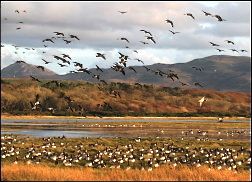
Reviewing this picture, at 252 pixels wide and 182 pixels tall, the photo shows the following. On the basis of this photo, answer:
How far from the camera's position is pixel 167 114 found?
149875 millimetres

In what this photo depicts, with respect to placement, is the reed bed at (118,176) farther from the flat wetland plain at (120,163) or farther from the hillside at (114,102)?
the hillside at (114,102)

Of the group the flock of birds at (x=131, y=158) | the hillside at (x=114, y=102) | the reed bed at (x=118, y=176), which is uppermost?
the reed bed at (x=118, y=176)

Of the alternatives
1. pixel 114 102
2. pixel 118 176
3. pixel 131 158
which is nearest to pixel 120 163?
pixel 131 158

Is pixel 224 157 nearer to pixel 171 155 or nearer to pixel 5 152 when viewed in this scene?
pixel 171 155

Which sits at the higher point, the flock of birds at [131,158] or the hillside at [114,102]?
the flock of birds at [131,158]

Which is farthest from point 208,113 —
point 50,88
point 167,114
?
point 50,88

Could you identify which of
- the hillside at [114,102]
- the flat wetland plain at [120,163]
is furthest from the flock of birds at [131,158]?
the hillside at [114,102]

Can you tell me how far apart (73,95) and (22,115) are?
51.2 m

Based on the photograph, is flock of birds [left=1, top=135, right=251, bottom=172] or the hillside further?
the hillside

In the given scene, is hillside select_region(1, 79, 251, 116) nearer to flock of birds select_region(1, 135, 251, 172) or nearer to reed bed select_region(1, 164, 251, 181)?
flock of birds select_region(1, 135, 251, 172)

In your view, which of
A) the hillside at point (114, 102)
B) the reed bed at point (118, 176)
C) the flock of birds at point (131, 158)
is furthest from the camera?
the hillside at point (114, 102)

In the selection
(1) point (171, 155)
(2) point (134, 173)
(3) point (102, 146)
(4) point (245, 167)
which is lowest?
(3) point (102, 146)

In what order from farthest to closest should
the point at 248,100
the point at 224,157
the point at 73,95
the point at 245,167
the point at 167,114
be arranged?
the point at 248,100 → the point at 73,95 → the point at 167,114 → the point at 224,157 → the point at 245,167

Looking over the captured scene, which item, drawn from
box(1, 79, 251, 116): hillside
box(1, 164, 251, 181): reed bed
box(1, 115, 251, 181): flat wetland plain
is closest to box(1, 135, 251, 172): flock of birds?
box(1, 115, 251, 181): flat wetland plain
